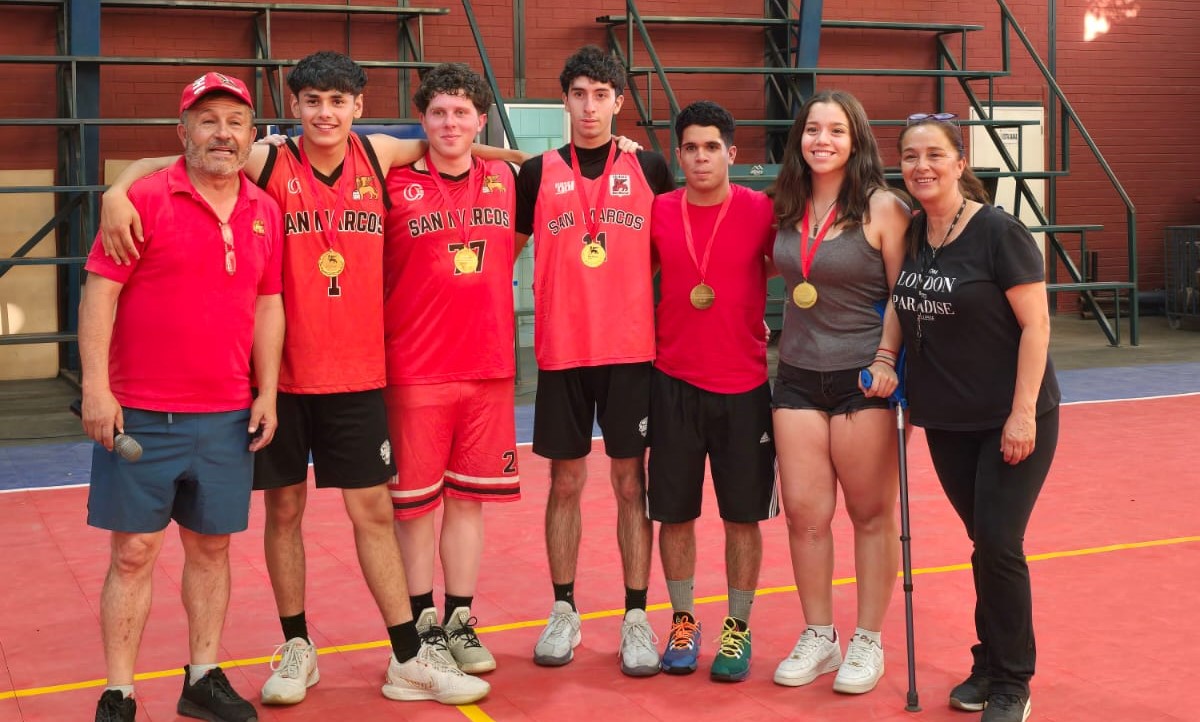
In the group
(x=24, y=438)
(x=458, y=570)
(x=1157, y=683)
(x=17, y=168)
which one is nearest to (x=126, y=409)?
(x=458, y=570)

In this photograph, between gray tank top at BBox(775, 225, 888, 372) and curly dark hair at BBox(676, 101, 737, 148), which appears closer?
gray tank top at BBox(775, 225, 888, 372)

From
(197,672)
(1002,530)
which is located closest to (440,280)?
(197,672)

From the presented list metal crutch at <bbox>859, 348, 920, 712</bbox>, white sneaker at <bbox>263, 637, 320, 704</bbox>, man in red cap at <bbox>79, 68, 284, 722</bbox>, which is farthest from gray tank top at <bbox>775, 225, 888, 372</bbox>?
white sneaker at <bbox>263, 637, 320, 704</bbox>

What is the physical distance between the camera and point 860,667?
4.58 meters

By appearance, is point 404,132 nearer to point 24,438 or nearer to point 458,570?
point 24,438

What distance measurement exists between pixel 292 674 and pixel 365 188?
1.71 meters

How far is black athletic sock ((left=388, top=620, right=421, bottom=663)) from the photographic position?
467 cm

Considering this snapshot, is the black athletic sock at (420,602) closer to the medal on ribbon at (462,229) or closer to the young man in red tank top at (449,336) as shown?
the young man in red tank top at (449,336)

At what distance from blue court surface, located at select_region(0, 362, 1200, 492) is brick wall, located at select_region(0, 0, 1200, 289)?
4.41 metres

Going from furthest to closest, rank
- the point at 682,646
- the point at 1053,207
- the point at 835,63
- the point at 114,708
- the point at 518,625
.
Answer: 1. the point at 1053,207
2. the point at 835,63
3. the point at 518,625
4. the point at 682,646
5. the point at 114,708

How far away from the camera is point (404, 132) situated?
11984 mm

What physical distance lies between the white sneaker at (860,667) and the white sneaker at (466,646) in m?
1.26

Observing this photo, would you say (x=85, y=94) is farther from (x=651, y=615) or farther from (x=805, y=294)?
(x=805, y=294)

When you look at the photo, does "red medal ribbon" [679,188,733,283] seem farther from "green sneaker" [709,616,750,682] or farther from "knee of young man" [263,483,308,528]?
"knee of young man" [263,483,308,528]
